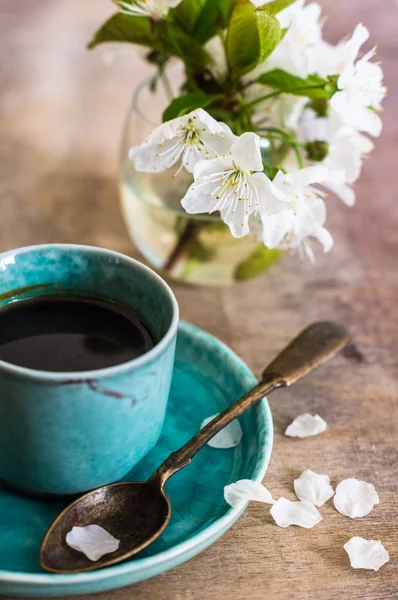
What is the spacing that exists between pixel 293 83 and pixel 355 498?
1.65 ft

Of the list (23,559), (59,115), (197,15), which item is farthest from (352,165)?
(59,115)

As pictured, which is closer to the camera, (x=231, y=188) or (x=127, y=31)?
(x=231, y=188)

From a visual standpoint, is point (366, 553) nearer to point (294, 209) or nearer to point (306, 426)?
point (306, 426)

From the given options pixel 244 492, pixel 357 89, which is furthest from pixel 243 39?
pixel 244 492

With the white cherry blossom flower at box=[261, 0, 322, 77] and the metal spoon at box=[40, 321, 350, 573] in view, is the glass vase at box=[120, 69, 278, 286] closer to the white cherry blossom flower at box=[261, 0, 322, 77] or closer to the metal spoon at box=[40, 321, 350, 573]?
the white cherry blossom flower at box=[261, 0, 322, 77]

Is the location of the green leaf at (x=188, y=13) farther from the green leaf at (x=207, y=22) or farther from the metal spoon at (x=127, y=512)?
the metal spoon at (x=127, y=512)

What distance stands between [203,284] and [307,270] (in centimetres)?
20

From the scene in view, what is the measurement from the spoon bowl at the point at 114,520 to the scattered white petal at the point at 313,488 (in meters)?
0.17

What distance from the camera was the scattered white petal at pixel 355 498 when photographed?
29.5 inches

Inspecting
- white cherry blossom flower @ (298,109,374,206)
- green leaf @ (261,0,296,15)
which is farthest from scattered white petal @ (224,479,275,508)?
green leaf @ (261,0,296,15)

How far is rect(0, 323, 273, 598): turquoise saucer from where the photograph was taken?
59 centimetres

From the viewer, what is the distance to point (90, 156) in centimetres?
148

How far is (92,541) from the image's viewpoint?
62cm

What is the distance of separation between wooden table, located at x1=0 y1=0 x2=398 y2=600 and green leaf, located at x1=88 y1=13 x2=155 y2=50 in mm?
376
